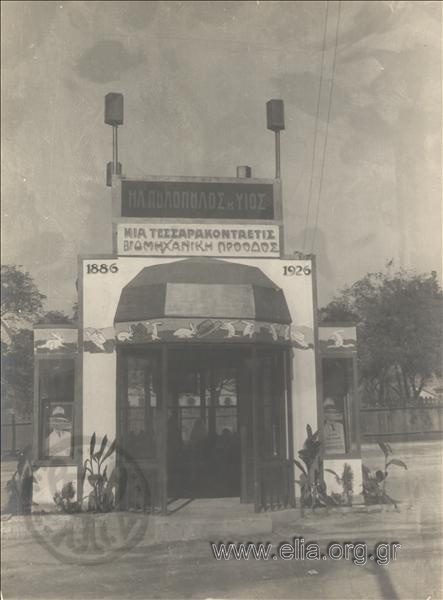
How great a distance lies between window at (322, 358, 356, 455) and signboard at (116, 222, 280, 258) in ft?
6.87

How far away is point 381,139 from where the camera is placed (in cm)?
764

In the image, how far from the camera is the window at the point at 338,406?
884 cm

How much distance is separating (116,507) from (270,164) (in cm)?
517

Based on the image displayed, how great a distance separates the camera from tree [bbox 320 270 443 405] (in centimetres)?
760

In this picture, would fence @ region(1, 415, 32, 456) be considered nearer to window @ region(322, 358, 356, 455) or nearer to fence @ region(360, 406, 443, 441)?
window @ region(322, 358, 356, 455)

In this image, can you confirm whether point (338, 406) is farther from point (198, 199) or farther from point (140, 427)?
point (198, 199)

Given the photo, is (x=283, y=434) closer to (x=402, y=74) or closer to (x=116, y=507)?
(x=116, y=507)

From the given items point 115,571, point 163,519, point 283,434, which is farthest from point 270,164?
point 115,571

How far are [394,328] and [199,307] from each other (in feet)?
8.69

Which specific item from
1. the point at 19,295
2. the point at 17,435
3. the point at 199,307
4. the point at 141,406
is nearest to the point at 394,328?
the point at 199,307

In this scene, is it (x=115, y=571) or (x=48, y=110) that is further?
(x=48, y=110)

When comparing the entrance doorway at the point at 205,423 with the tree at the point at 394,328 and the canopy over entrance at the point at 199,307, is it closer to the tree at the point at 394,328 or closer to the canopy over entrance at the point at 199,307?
the canopy over entrance at the point at 199,307

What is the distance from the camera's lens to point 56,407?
333 inches

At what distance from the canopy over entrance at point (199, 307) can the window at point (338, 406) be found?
3.54 ft
